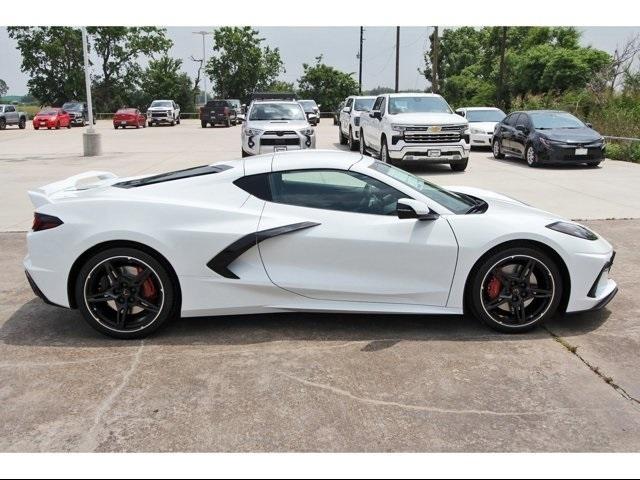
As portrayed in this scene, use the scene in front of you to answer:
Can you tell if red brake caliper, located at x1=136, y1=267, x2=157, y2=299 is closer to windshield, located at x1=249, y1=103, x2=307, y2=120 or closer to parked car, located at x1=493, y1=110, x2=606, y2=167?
windshield, located at x1=249, y1=103, x2=307, y2=120

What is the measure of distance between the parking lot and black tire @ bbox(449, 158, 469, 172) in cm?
944

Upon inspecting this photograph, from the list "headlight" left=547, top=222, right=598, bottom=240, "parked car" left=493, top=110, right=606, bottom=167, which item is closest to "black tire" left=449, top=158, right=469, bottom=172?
"parked car" left=493, top=110, right=606, bottom=167

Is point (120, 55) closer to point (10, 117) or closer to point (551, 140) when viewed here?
point (10, 117)

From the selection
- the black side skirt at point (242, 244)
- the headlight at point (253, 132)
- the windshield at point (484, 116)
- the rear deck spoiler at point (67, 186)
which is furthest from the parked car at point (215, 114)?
the black side skirt at point (242, 244)

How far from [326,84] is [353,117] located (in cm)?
4508

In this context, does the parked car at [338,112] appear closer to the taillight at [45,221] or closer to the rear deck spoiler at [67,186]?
the rear deck spoiler at [67,186]

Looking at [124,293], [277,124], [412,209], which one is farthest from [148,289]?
[277,124]

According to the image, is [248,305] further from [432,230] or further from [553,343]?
[553,343]

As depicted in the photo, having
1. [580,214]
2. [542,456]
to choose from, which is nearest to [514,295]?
[542,456]

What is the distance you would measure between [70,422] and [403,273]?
7.85 feet

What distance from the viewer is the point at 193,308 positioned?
4.47m

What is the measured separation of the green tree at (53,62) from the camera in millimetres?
60000

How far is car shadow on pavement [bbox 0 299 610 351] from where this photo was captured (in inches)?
176

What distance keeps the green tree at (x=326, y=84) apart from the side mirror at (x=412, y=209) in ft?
199
